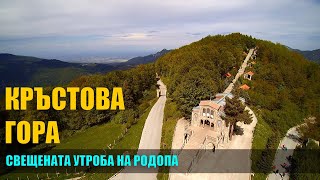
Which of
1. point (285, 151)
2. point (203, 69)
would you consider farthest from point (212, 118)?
point (203, 69)

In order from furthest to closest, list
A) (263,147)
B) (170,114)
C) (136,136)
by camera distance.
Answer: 1. (170,114)
2. (136,136)
3. (263,147)

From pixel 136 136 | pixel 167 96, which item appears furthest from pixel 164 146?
pixel 167 96

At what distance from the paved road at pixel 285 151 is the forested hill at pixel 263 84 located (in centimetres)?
124

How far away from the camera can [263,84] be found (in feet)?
252

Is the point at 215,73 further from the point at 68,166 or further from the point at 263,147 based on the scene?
the point at 68,166

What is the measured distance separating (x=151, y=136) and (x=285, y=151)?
27.3 m

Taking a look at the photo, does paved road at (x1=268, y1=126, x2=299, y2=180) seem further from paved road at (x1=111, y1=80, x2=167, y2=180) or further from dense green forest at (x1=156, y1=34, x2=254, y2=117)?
paved road at (x1=111, y1=80, x2=167, y2=180)

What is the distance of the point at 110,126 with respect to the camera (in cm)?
6450

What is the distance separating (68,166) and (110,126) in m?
19.6

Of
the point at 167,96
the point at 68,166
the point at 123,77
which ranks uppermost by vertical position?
the point at 123,77

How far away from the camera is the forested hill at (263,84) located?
55.5 metres

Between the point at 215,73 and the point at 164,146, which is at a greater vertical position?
the point at 215,73

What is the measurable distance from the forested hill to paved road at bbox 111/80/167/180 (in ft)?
18.2

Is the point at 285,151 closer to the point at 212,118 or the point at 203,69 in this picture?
the point at 212,118
